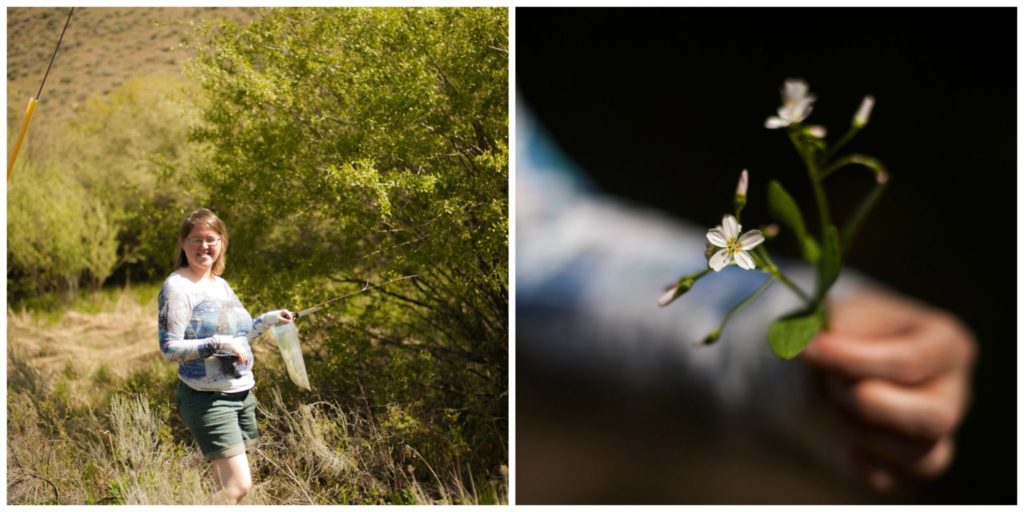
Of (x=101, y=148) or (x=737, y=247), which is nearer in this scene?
(x=737, y=247)

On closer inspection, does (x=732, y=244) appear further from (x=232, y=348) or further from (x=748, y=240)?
(x=232, y=348)

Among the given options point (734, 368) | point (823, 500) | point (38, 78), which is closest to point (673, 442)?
point (734, 368)

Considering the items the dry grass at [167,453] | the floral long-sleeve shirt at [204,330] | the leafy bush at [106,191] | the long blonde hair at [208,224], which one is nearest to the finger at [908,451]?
the dry grass at [167,453]

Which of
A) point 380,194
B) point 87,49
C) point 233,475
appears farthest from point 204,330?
point 87,49

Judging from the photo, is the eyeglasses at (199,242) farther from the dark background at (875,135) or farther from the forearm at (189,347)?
the dark background at (875,135)

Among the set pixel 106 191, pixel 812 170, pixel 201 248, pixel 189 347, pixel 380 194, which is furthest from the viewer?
pixel 106 191

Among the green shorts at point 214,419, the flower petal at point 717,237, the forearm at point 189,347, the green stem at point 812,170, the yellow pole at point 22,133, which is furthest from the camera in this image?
the yellow pole at point 22,133

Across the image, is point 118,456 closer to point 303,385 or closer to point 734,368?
point 303,385
